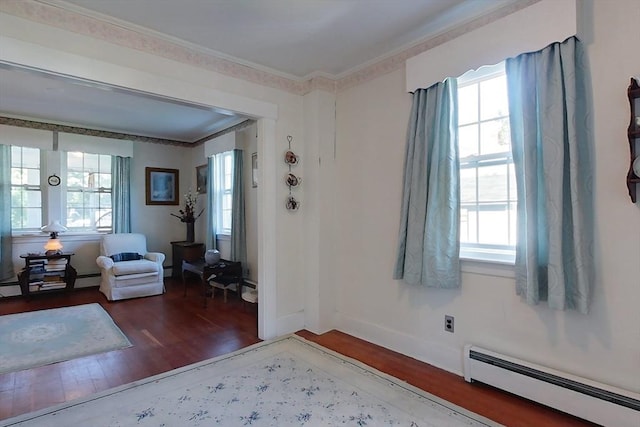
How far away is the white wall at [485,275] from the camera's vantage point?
6.13 ft

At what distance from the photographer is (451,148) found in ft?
8.22

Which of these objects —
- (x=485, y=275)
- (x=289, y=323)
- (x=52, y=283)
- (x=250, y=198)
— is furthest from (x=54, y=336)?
(x=485, y=275)

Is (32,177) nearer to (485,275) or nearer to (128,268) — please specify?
(128,268)

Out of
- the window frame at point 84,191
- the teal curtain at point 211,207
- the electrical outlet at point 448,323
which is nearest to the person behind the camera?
the electrical outlet at point 448,323

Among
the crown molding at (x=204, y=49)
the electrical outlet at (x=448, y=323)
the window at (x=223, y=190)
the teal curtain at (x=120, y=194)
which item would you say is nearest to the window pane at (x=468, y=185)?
the electrical outlet at (x=448, y=323)

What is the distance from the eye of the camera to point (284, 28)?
8.43 feet

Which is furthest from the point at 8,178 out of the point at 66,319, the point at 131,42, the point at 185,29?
the point at 185,29

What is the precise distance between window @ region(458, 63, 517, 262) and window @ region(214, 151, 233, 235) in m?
3.71

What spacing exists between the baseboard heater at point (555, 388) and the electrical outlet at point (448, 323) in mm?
224

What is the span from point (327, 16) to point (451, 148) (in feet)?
4.11

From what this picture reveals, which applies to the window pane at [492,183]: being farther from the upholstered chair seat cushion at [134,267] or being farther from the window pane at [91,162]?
the window pane at [91,162]

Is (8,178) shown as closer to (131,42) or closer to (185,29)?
(131,42)

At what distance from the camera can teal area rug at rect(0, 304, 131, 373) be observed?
114 inches

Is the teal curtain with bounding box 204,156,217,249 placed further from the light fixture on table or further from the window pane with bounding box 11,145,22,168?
the window pane with bounding box 11,145,22,168
